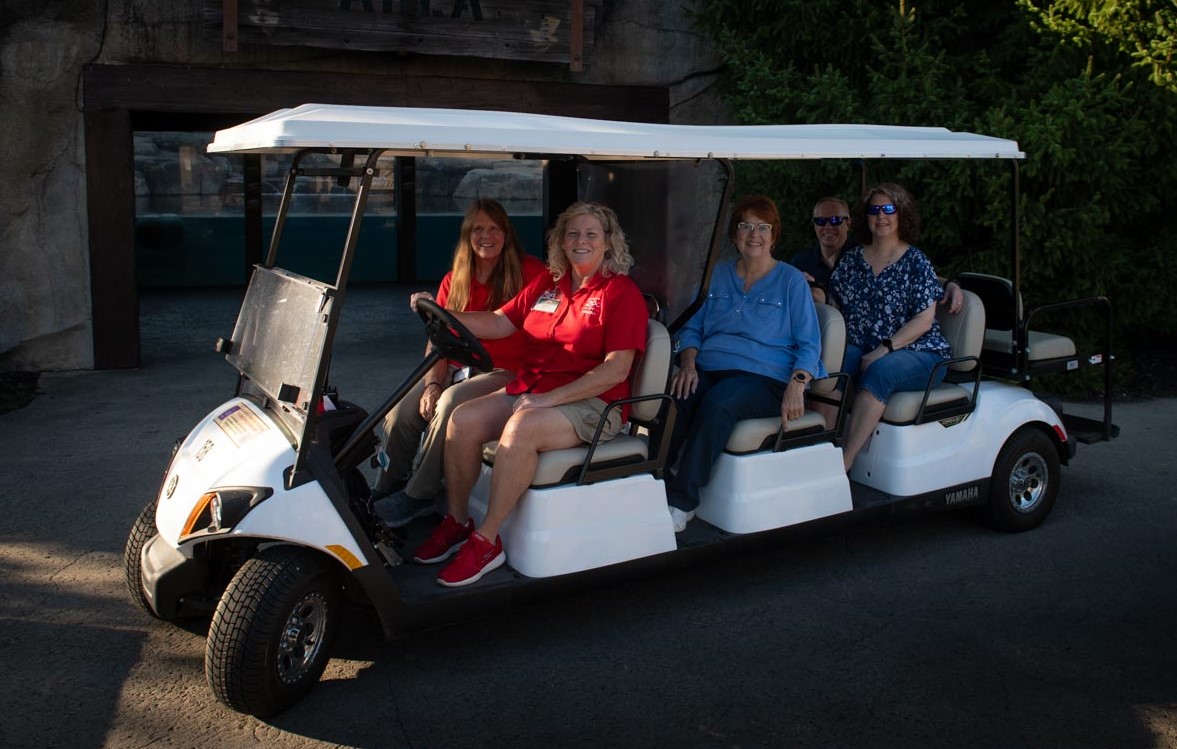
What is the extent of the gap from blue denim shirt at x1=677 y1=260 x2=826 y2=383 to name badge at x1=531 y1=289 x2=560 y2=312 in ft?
1.99

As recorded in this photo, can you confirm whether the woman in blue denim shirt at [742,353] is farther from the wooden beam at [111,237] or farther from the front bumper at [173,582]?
the wooden beam at [111,237]

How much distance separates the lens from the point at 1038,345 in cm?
490

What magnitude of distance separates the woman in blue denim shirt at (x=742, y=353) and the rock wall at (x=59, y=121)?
427 cm

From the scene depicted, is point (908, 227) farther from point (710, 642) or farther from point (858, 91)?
point (858, 91)

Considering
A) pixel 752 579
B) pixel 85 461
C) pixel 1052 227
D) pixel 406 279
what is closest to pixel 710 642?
pixel 752 579

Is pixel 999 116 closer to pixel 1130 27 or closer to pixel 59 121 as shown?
pixel 1130 27

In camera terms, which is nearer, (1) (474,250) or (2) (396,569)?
(2) (396,569)

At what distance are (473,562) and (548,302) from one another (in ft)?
3.37

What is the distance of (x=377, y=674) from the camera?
3477mm

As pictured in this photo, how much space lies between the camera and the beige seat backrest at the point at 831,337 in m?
4.34

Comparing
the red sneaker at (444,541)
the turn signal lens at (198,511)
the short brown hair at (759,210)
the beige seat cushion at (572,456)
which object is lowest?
the red sneaker at (444,541)

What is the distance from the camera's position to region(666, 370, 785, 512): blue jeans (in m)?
3.98

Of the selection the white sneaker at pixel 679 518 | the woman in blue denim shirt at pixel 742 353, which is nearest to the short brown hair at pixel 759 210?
the woman in blue denim shirt at pixel 742 353

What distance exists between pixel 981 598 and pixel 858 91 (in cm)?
419
